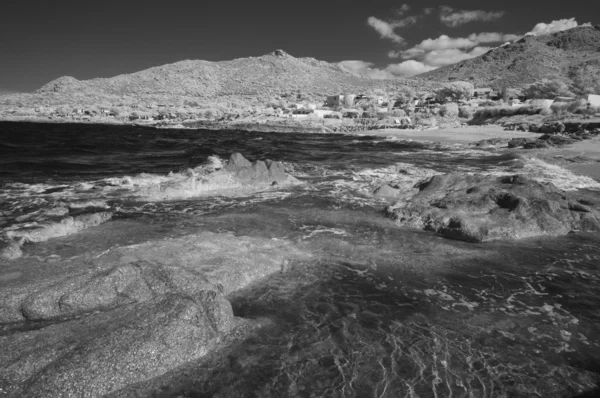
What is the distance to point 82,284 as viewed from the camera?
4879 millimetres

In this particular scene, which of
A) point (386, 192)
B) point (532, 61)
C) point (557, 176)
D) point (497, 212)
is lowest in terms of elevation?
point (557, 176)

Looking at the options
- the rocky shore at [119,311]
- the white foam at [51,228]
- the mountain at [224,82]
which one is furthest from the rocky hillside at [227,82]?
the rocky shore at [119,311]

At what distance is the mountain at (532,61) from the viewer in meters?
127

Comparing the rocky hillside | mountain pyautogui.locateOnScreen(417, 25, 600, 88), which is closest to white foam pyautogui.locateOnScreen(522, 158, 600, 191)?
the rocky hillside

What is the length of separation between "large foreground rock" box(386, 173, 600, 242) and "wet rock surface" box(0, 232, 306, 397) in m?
4.31

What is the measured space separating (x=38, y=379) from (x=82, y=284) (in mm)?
1795

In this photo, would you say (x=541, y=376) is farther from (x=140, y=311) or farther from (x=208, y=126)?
(x=208, y=126)

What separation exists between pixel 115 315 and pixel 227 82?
17287 centimetres

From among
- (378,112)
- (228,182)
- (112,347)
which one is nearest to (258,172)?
(228,182)

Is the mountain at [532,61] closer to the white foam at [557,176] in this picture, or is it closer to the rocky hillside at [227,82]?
the rocky hillside at [227,82]

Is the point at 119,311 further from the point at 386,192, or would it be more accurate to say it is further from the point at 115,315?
the point at 386,192

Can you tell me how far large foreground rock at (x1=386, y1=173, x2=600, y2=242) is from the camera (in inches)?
321

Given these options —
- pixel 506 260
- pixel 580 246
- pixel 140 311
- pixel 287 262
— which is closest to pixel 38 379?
pixel 140 311

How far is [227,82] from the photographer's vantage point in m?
164
